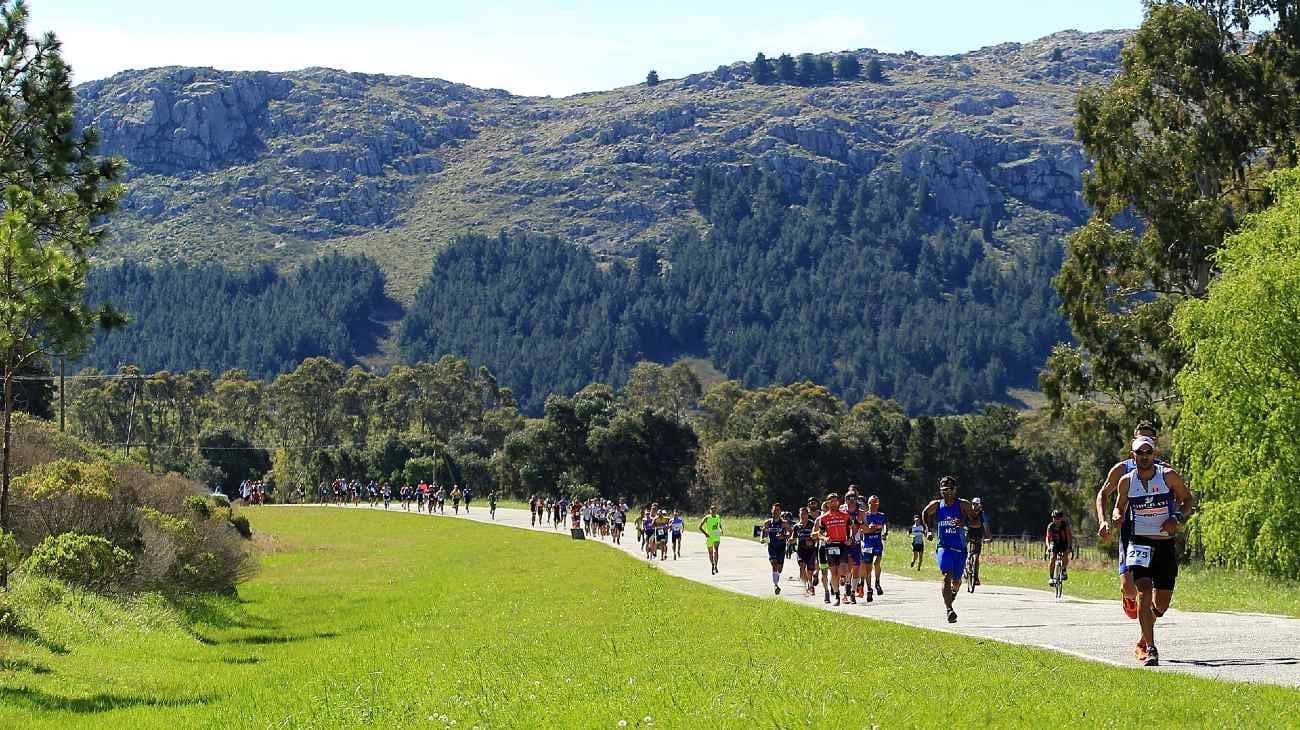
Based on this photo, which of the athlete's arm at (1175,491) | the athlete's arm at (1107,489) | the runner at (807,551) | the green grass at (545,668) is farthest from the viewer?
the runner at (807,551)

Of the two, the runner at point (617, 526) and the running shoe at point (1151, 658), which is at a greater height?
the running shoe at point (1151, 658)

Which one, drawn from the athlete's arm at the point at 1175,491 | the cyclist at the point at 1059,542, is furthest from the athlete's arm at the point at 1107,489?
the cyclist at the point at 1059,542

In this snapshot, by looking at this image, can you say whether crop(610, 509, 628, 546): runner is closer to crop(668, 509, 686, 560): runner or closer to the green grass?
crop(668, 509, 686, 560): runner

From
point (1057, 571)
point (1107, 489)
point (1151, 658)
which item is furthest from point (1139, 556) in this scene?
point (1057, 571)

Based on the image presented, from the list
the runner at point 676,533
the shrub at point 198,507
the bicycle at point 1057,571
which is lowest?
the runner at point 676,533

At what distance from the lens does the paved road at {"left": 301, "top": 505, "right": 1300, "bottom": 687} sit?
13.5 meters

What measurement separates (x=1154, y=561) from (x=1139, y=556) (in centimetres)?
15

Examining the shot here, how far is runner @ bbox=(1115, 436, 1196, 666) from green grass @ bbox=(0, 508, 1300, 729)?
2.24 feet

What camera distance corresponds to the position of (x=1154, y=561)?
43.3 feet

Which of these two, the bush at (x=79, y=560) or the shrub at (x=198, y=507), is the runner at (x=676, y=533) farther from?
the bush at (x=79, y=560)

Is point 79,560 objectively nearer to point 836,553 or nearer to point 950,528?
point 836,553

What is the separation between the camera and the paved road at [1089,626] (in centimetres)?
1355

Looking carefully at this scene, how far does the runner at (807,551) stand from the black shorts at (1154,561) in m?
13.4

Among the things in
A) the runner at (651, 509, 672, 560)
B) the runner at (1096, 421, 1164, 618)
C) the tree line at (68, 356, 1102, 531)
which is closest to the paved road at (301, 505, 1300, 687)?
the runner at (1096, 421, 1164, 618)
